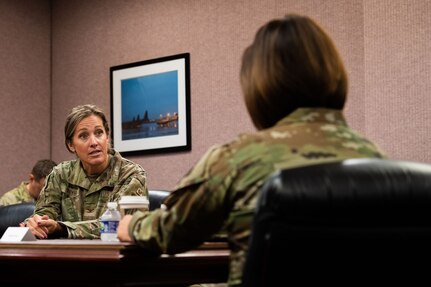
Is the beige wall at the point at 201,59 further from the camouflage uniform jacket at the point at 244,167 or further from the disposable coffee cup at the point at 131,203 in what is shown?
the camouflage uniform jacket at the point at 244,167

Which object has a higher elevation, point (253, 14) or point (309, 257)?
point (253, 14)

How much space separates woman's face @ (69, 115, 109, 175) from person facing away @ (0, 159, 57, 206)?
206 cm

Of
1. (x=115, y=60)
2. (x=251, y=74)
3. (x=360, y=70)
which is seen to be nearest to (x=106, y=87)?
(x=115, y=60)

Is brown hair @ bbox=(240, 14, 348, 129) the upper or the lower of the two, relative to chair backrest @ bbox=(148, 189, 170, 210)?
upper

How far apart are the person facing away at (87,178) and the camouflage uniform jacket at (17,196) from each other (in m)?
2.36

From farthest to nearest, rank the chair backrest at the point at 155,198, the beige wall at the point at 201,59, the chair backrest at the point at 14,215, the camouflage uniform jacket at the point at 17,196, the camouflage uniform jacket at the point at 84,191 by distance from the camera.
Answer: the camouflage uniform jacket at the point at 17,196 < the beige wall at the point at 201,59 < the chair backrest at the point at 14,215 < the chair backrest at the point at 155,198 < the camouflage uniform jacket at the point at 84,191

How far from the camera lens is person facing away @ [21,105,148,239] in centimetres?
338

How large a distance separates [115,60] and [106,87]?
26 cm

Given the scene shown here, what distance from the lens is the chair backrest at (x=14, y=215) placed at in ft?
12.5

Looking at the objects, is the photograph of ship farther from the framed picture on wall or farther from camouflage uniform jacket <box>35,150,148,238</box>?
camouflage uniform jacket <box>35,150,148,238</box>

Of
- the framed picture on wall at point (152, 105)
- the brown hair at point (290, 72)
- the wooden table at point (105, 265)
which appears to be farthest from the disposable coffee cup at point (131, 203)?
the framed picture on wall at point (152, 105)

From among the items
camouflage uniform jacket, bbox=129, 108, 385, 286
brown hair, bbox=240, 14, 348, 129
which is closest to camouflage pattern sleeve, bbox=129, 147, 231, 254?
camouflage uniform jacket, bbox=129, 108, 385, 286

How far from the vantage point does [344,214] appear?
3.64 feet

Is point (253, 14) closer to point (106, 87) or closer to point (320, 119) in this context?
point (106, 87)
